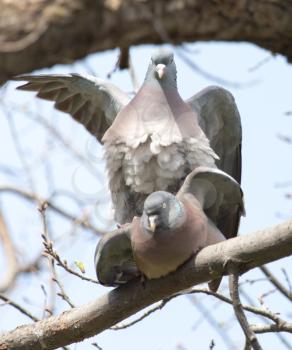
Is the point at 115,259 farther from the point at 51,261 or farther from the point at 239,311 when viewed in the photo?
the point at 239,311

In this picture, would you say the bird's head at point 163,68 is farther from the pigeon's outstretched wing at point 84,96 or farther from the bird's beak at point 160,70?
the pigeon's outstretched wing at point 84,96

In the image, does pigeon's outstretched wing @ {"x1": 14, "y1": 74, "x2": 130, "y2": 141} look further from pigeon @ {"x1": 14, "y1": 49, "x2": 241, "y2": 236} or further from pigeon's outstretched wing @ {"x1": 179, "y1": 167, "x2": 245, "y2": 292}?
pigeon's outstretched wing @ {"x1": 179, "y1": 167, "x2": 245, "y2": 292}

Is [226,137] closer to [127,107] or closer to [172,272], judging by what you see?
[127,107]

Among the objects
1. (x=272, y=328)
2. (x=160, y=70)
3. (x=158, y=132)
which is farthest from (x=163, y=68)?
(x=272, y=328)

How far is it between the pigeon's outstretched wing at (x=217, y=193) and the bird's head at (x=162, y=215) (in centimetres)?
20

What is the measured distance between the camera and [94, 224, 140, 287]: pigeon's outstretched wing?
4.69m

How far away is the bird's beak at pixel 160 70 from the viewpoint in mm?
5664

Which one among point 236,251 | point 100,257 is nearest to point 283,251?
point 236,251

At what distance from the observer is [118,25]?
7.05 ft

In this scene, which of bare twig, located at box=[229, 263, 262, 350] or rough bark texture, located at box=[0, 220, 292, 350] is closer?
bare twig, located at box=[229, 263, 262, 350]

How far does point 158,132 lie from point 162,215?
2.98 ft

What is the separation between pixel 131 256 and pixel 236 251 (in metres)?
1.16

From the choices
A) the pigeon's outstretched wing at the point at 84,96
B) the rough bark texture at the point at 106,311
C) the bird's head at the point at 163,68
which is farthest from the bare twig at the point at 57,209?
the rough bark texture at the point at 106,311

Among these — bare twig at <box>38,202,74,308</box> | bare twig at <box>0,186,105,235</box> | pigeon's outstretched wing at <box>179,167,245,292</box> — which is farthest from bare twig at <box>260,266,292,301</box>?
bare twig at <box>0,186,105,235</box>
